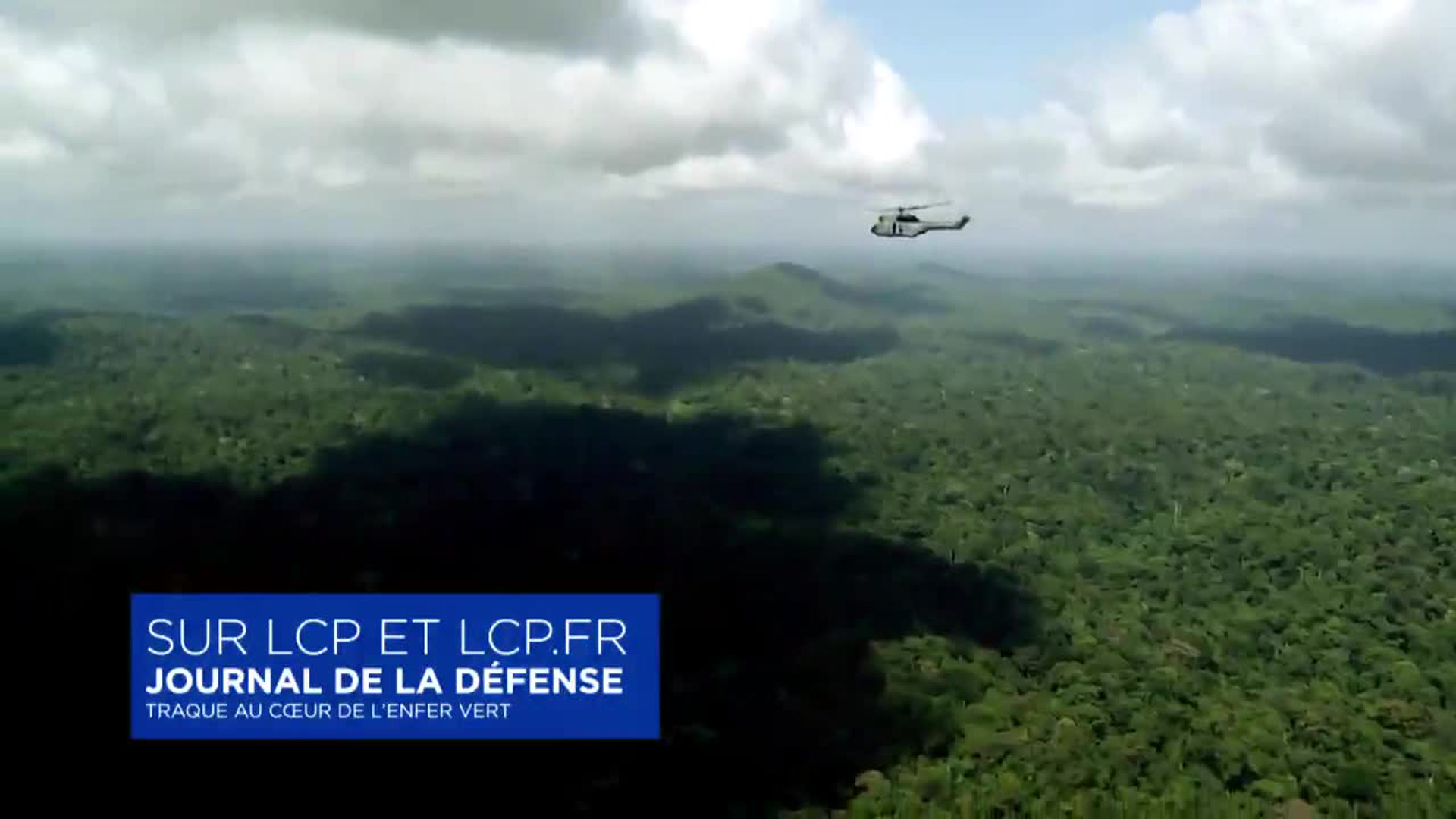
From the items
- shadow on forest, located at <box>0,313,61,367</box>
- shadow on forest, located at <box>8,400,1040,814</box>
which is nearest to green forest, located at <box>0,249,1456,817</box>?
shadow on forest, located at <box>8,400,1040,814</box>

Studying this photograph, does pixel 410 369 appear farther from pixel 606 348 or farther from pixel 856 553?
pixel 856 553

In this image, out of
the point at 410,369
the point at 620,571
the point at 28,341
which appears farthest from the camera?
the point at 28,341

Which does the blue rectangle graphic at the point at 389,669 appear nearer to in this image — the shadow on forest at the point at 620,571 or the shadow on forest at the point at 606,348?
the shadow on forest at the point at 620,571

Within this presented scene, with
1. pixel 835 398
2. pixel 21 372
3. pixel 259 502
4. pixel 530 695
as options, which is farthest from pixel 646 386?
pixel 530 695

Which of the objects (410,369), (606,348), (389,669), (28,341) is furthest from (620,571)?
(28,341)

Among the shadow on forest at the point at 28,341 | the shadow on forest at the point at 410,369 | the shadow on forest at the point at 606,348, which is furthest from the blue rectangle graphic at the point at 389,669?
the shadow on forest at the point at 28,341
